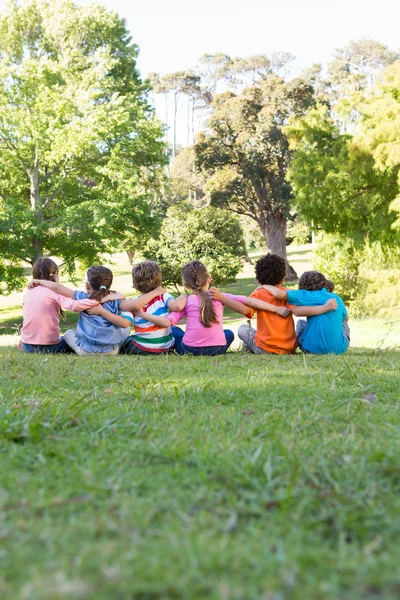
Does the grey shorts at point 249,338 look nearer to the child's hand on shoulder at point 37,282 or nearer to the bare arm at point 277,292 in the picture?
the bare arm at point 277,292

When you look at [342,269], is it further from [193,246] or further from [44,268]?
[44,268]

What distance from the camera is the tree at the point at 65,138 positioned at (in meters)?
23.2

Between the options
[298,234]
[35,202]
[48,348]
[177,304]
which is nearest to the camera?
[177,304]

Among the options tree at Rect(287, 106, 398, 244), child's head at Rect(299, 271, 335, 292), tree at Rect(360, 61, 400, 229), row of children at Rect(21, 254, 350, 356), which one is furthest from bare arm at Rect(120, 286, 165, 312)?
tree at Rect(287, 106, 398, 244)

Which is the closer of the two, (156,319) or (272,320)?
(156,319)

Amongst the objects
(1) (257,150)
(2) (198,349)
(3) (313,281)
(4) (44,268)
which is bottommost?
(2) (198,349)

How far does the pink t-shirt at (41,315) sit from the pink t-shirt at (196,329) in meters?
1.36

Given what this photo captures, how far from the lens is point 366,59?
5538cm

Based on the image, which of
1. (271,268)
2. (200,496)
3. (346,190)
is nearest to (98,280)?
(271,268)

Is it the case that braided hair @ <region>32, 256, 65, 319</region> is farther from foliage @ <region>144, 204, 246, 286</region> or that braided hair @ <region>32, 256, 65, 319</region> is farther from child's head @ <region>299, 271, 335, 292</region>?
foliage @ <region>144, 204, 246, 286</region>

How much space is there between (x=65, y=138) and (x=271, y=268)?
18.4 m

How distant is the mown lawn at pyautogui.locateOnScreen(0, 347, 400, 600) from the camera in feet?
3.96

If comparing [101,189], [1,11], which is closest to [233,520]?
[101,189]

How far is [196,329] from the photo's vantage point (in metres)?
6.51
